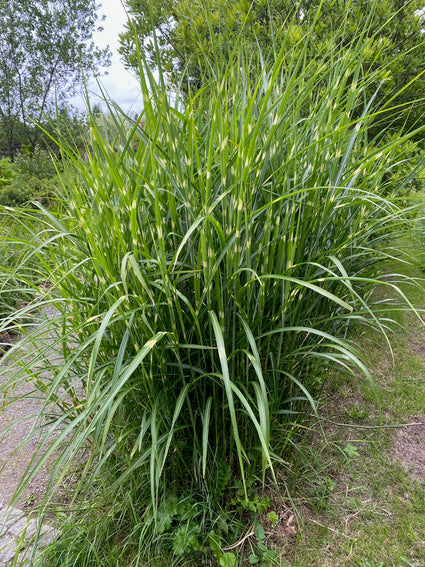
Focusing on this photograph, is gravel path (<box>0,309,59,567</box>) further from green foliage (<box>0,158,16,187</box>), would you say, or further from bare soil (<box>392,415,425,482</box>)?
green foliage (<box>0,158,16,187</box>)

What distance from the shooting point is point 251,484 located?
131 centimetres

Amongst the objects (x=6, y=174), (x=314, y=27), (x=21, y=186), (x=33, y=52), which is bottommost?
(x=21, y=186)

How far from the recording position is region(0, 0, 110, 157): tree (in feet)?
30.9

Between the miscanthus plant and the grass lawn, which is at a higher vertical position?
the miscanthus plant

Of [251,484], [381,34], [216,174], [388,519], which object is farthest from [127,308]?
[381,34]

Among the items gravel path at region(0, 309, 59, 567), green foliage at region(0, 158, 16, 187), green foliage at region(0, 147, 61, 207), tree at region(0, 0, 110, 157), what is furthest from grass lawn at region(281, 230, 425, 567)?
tree at region(0, 0, 110, 157)

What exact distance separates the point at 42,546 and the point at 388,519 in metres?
1.18

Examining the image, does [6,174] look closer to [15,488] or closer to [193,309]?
[15,488]

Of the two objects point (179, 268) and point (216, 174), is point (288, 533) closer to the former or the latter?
point (179, 268)

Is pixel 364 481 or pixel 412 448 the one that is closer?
pixel 364 481

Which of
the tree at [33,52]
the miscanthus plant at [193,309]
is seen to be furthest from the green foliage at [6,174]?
the miscanthus plant at [193,309]

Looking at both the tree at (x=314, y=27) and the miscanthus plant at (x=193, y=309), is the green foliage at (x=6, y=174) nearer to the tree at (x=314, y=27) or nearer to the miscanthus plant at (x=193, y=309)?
the tree at (x=314, y=27)

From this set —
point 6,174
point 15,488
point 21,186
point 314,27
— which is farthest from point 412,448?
point 6,174

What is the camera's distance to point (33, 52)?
9.63 metres
